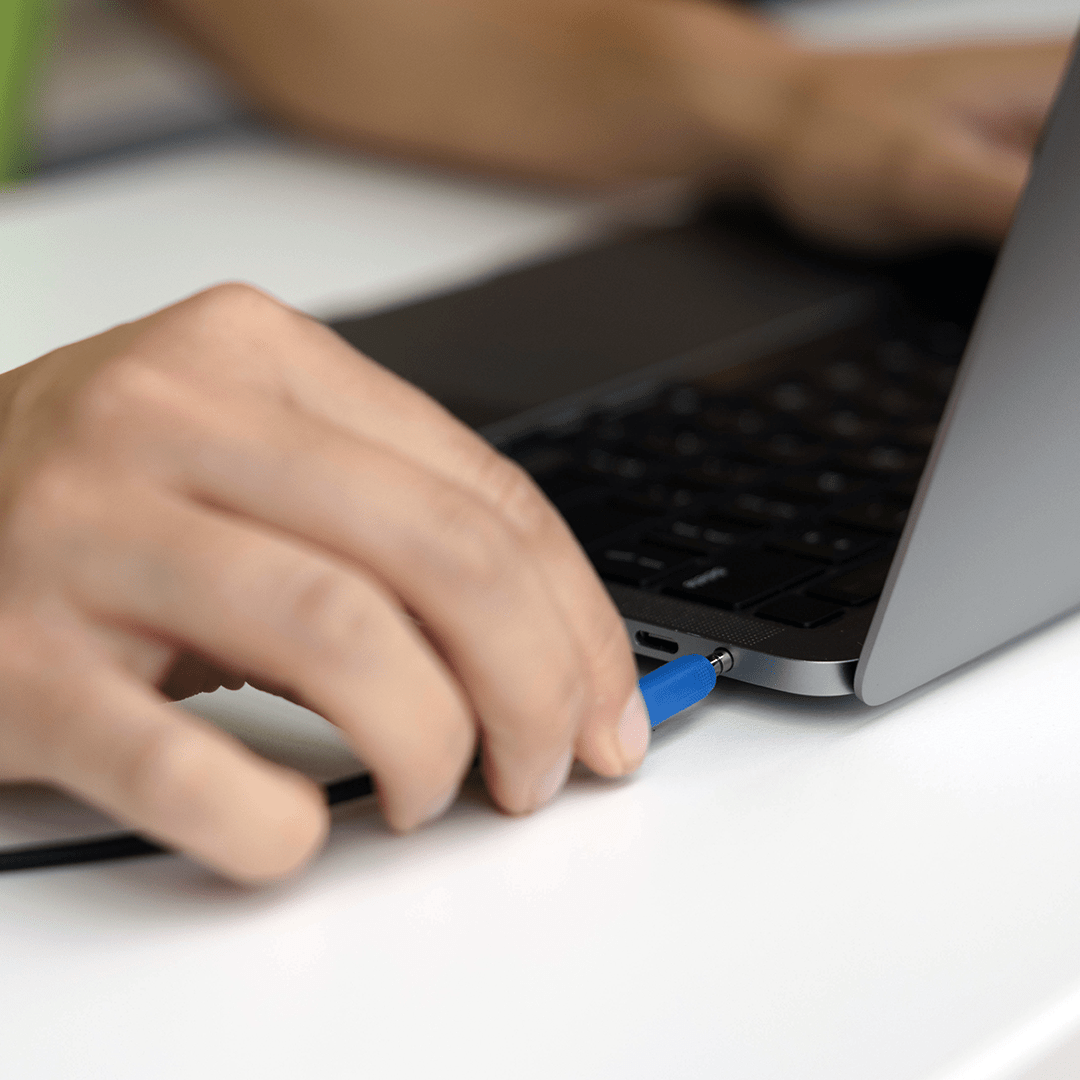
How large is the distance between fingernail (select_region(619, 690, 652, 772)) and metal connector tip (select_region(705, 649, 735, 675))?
4 centimetres

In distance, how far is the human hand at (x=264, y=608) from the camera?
0.91ft

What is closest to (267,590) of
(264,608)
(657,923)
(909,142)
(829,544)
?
(264,608)

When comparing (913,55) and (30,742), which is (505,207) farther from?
(30,742)

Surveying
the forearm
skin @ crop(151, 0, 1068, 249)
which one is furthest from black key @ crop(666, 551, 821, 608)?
the forearm

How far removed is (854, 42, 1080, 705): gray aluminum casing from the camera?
30cm

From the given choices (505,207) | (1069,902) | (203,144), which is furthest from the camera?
(203,144)

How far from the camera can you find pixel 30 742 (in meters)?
0.29

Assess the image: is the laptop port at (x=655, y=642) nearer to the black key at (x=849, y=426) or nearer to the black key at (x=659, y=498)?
the black key at (x=659, y=498)

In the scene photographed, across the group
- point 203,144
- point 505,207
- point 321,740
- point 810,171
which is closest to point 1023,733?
point 321,740

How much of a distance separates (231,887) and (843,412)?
14.7 inches

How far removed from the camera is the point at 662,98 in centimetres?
100

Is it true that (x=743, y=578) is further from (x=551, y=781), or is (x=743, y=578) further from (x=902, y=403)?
(x=902, y=403)

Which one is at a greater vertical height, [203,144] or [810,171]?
[810,171]

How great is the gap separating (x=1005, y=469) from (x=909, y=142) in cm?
59
